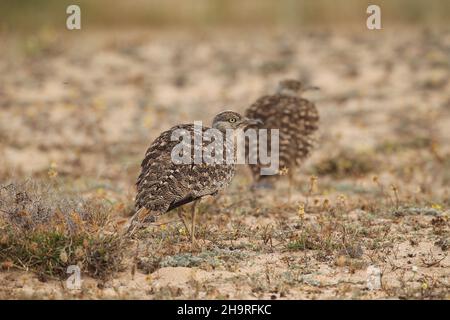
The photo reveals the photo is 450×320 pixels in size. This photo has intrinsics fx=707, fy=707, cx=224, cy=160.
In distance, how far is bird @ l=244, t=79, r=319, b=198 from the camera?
10367 mm

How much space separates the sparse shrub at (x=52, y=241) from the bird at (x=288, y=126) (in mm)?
3700

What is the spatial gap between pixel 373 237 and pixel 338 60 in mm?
12212

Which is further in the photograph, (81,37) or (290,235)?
(81,37)

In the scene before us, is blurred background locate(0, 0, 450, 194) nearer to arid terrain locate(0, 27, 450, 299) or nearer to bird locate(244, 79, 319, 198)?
arid terrain locate(0, 27, 450, 299)

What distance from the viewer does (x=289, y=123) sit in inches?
412

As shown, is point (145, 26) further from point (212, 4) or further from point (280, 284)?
point (280, 284)

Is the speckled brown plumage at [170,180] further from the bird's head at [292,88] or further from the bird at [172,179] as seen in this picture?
the bird's head at [292,88]

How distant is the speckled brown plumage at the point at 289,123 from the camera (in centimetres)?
1038

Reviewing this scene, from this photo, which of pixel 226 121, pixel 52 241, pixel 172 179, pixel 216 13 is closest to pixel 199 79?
pixel 216 13

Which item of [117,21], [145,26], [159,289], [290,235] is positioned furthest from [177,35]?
[159,289]

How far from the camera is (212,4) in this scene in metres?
29.0

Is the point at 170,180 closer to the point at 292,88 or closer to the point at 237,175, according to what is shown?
the point at 292,88

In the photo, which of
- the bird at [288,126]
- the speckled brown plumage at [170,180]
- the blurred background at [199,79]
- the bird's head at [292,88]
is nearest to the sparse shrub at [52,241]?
the speckled brown plumage at [170,180]
